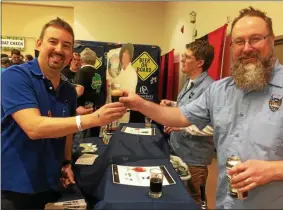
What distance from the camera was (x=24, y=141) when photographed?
159 cm

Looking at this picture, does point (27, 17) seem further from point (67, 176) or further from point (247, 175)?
point (247, 175)

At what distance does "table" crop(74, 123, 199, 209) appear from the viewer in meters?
1.26

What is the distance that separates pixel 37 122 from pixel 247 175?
110 centimetres

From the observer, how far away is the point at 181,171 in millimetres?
2271

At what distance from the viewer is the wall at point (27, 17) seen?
7.68 m

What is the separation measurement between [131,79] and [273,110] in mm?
4140

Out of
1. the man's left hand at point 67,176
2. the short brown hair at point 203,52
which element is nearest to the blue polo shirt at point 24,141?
the man's left hand at point 67,176

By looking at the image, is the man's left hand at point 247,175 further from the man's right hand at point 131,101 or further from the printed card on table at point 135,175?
the man's right hand at point 131,101

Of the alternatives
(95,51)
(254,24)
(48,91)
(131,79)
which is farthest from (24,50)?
(254,24)

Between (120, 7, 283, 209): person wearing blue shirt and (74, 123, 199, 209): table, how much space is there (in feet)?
0.94

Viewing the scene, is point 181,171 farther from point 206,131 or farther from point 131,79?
point 131,79

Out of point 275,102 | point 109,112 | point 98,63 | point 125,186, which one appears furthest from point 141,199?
point 98,63

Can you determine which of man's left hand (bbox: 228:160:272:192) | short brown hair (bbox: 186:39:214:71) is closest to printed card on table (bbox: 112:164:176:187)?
man's left hand (bbox: 228:160:272:192)

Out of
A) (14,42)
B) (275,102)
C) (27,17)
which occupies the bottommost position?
(275,102)
